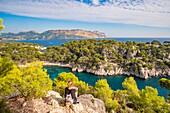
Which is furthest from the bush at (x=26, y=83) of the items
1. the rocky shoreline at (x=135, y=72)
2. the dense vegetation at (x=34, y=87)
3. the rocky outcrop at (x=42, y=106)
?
the rocky shoreline at (x=135, y=72)

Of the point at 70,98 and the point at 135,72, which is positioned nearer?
the point at 70,98

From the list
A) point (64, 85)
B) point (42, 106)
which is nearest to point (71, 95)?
point (42, 106)

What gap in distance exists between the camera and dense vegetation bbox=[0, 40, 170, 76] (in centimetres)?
8162

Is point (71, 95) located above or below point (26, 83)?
below

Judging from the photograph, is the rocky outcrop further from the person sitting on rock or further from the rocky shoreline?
the rocky shoreline

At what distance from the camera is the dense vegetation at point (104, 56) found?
8162cm

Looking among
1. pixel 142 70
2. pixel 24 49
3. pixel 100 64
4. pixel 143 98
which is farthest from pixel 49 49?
pixel 143 98

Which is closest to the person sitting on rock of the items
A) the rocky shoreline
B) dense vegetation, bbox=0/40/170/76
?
the rocky shoreline

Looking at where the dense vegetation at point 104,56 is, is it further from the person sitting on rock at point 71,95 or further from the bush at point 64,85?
the person sitting on rock at point 71,95

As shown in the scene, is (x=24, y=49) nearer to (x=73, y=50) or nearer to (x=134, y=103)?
(x=73, y=50)

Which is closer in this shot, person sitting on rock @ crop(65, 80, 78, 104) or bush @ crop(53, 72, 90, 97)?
person sitting on rock @ crop(65, 80, 78, 104)

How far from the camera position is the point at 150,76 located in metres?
77.4

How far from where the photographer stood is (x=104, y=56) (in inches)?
3595

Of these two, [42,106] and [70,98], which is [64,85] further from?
[70,98]
